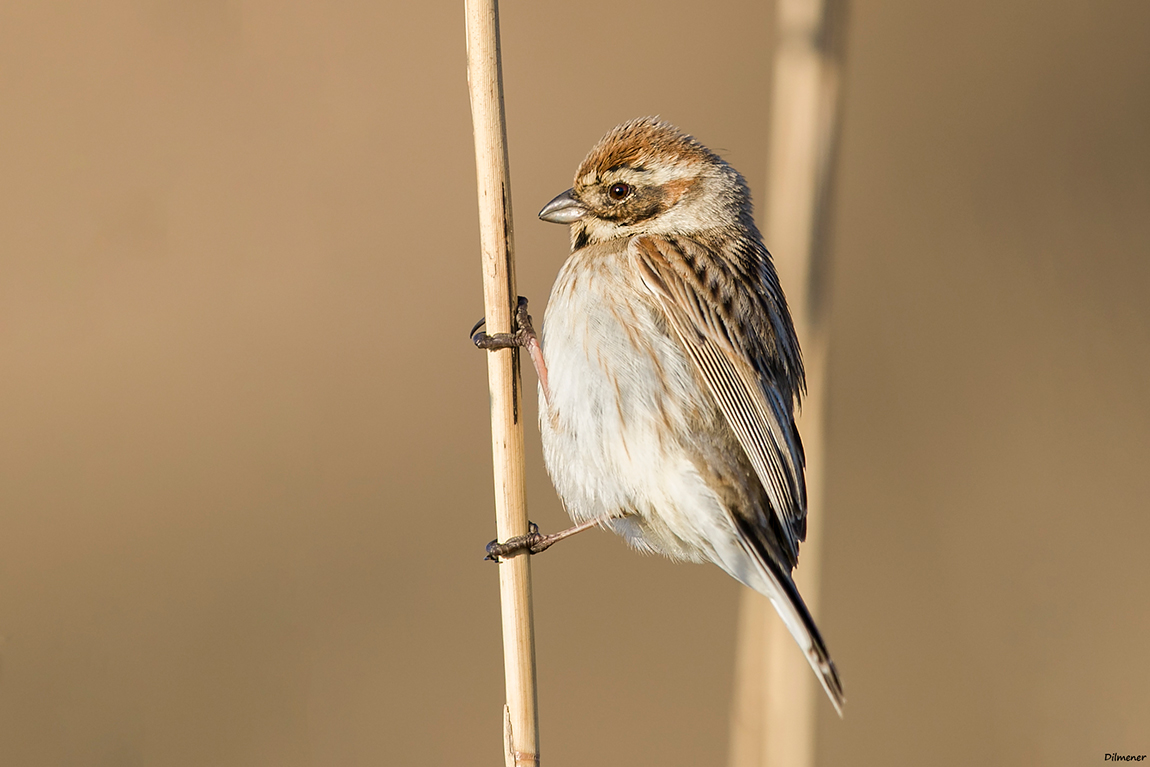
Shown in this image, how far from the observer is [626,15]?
7250 mm

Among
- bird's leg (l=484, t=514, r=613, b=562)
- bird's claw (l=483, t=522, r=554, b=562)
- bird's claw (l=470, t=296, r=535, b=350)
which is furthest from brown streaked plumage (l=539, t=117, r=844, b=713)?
bird's claw (l=483, t=522, r=554, b=562)

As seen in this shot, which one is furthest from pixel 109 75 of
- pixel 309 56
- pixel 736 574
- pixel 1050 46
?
pixel 1050 46

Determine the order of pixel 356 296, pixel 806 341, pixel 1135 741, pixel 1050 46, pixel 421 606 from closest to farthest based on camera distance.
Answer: pixel 806 341 → pixel 1135 741 → pixel 421 606 → pixel 356 296 → pixel 1050 46

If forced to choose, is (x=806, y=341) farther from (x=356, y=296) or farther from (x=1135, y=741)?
(x=356, y=296)

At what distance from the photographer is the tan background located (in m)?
Result: 4.93

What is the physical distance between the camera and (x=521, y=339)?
9.38 ft

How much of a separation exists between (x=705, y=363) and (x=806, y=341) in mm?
351

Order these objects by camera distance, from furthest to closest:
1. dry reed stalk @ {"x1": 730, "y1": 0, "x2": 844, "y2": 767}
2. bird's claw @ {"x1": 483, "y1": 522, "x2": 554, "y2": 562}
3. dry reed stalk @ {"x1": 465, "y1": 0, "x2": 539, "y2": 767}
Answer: dry reed stalk @ {"x1": 730, "y1": 0, "x2": 844, "y2": 767}, bird's claw @ {"x1": 483, "y1": 522, "x2": 554, "y2": 562}, dry reed stalk @ {"x1": 465, "y1": 0, "x2": 539, "y2": 767}

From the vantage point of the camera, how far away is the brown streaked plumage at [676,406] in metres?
3.05

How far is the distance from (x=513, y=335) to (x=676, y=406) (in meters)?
0.66

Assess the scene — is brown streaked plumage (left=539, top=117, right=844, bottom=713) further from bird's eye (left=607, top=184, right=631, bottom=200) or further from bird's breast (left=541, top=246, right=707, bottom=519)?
bird's eye (left=607, top=184, right=631, bottom=200)

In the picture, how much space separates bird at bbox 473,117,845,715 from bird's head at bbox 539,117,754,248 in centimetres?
21

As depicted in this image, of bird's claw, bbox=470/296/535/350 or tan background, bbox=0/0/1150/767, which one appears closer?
bird's claw, bbox=470/296/535/350

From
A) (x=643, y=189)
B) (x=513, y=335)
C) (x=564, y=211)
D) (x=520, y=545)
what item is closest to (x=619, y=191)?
(x=643, y=189)
